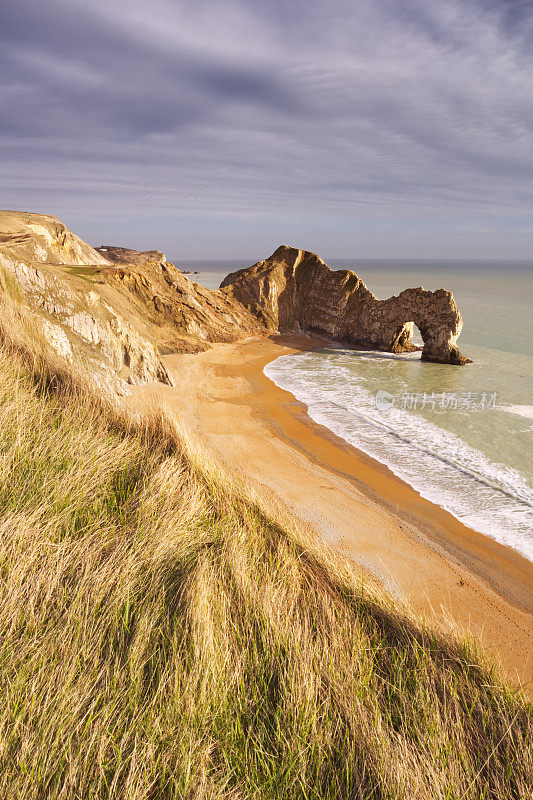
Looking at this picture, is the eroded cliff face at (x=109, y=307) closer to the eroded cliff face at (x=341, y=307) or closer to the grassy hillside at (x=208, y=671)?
the eroded cliff face at (x=341, y=307)

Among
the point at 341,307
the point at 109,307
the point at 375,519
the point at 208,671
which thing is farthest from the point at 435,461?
the point at 341,307

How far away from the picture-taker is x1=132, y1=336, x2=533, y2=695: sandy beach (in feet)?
20.2

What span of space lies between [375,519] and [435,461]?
4.01 meters

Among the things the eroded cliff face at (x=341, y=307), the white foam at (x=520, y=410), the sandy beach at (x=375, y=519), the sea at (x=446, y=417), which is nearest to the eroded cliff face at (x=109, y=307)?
the sandy beach at (x=375, y=519)

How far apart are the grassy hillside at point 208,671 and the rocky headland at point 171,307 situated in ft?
28.1

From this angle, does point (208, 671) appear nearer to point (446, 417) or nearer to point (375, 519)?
point (375, 519)

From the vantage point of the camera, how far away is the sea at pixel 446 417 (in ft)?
31.4

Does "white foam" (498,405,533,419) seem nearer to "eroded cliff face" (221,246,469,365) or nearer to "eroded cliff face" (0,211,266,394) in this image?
"eroded cliff face" (221,246,469,365)

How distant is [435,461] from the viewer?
37.8 feet

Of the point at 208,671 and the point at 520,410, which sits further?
the point at 520,410

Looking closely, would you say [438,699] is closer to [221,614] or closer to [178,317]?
[221,614]

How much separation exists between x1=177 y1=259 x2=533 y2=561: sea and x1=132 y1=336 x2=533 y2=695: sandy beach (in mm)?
696

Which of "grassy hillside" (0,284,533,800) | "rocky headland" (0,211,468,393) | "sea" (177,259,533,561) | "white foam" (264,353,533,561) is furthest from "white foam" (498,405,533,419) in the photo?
"grassy hillside" (0,284,533,800)

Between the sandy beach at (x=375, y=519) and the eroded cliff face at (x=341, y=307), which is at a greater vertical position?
the eroded cliff face at (x=341, y=307)
